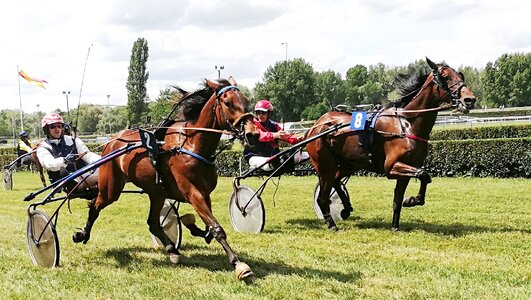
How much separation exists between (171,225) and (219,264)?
127cm

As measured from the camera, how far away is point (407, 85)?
823 cm

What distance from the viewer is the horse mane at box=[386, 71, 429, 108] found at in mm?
8141

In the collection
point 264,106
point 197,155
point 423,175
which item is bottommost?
point 423,175

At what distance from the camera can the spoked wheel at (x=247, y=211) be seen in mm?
8289

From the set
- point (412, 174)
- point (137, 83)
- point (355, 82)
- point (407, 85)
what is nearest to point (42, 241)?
point (412, 174)

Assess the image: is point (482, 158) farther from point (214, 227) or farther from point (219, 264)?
point (214, 227)

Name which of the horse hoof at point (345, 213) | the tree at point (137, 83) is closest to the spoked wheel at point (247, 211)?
the horse hoof at point (345, 213)

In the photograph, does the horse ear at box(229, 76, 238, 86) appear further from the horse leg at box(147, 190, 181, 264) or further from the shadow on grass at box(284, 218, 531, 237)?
the shadow on grass at box(284, 218, 531, 237)

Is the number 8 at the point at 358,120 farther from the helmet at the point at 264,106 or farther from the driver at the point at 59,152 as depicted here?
the driver at the point at 59,152

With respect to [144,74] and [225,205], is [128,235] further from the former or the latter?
[144,74]

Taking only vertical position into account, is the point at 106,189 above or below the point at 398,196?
above

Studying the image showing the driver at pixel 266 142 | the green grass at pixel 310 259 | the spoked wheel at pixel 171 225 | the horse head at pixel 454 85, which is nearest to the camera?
the green grass at pixel 310 259

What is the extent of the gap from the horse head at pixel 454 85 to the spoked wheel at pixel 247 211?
2.92 metres

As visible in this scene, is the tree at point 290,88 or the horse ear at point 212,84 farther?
the tree at point 290,88
